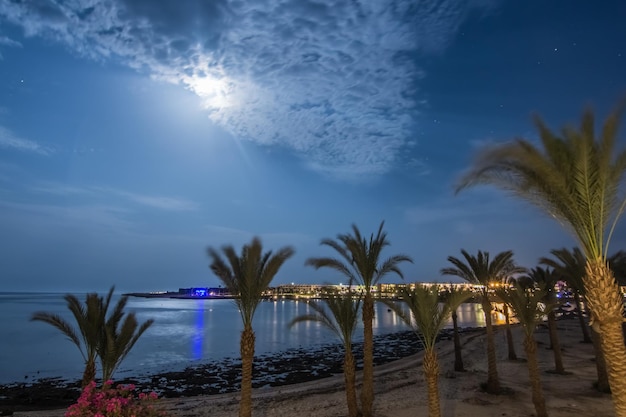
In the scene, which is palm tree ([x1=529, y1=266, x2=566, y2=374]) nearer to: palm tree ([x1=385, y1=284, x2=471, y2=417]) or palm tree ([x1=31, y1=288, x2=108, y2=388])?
palm tree ([x1=385, y1=284, x2=471, y2=417])

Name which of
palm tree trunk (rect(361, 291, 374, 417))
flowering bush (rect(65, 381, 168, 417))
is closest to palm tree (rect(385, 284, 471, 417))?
palm tree trunk (rect(361, 291, 374, 417))

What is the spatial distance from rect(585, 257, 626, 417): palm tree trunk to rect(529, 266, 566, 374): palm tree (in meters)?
15.0

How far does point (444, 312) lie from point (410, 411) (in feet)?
24.4

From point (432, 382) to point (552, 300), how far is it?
49.1ft

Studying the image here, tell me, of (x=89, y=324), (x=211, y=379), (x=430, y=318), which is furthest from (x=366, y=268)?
(x=211, y=379)

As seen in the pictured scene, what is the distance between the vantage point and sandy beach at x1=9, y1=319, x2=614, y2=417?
1714 cm

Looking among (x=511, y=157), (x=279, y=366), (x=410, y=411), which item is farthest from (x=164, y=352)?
(x=511, y=157)

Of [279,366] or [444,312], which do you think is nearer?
[444,312]

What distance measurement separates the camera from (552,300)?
23203 millimetres

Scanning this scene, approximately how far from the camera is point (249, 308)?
584 inches

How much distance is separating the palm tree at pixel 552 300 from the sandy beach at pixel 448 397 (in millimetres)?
789

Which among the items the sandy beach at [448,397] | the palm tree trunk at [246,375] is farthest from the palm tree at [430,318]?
the sandy beach at [448,397]

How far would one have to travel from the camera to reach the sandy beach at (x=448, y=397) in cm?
1714

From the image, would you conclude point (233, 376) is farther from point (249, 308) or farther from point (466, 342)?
point (466, 342)
